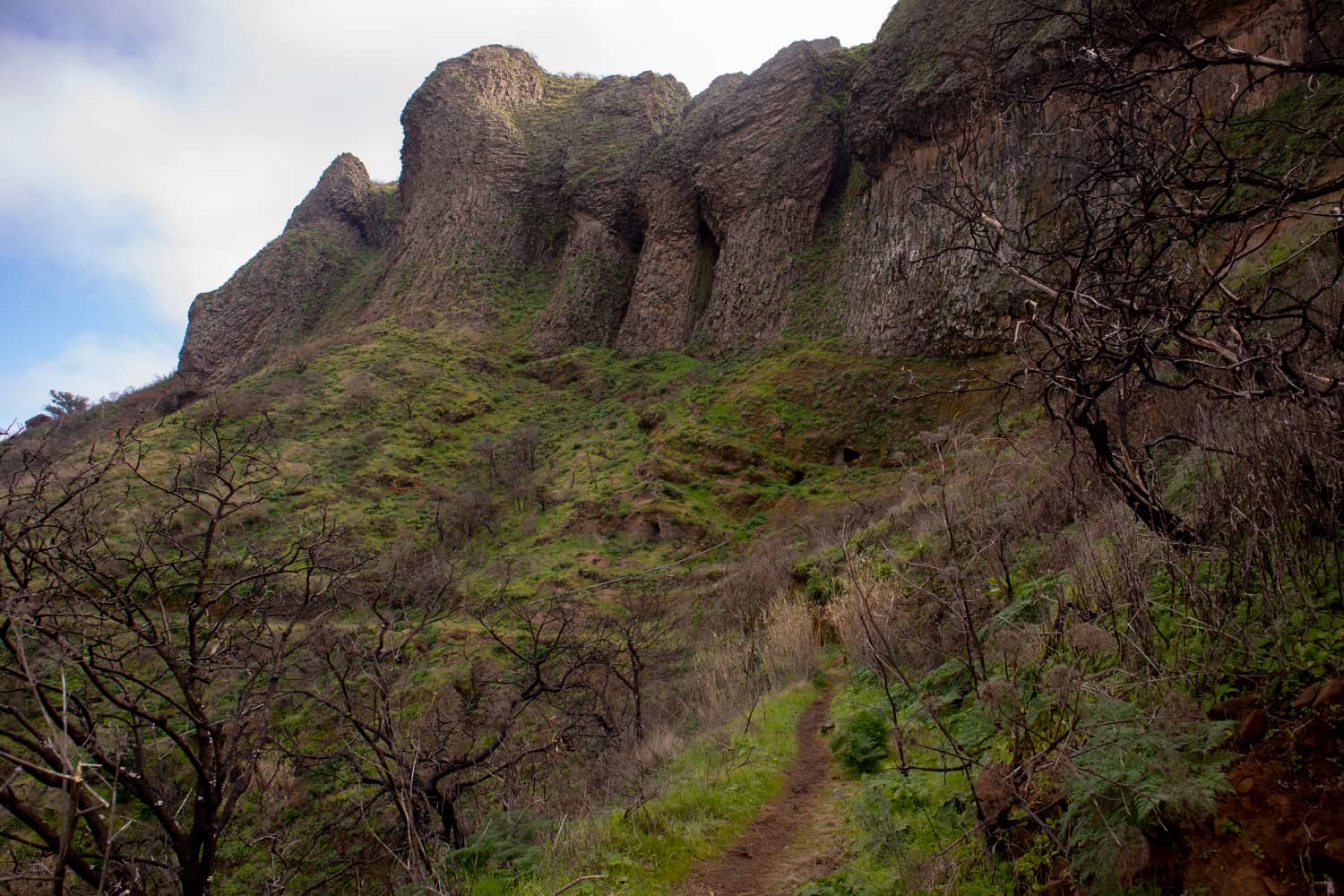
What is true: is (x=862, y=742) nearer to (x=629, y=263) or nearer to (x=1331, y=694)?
(x=1331, y=694)

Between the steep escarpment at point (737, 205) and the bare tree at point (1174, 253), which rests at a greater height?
the steep escarpment at point (737, 205)

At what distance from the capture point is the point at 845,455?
24219 mm

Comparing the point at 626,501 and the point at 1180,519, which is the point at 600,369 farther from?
the point at 1180,519

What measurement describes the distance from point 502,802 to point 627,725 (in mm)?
3350

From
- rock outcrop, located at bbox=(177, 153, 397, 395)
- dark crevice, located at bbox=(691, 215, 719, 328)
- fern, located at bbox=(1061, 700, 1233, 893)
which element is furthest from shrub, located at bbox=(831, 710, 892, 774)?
rock outcrop, located at bbox=(177, 153, 397, 395)

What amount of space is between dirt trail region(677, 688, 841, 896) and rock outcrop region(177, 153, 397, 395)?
46.6m

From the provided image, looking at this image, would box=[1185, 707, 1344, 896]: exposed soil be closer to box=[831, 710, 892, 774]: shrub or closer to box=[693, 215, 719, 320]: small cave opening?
box=[831, 710, 892, 774]: shrub

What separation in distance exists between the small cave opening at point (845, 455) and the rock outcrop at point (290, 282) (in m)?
35.1

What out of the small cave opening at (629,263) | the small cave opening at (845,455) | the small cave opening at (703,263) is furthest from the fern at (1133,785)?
the small cave opening at (629,263)

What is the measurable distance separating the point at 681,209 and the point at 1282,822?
37069mm

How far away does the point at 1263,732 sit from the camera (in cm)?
224

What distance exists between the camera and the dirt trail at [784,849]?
3654mm

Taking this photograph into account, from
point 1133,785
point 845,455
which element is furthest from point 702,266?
point 1133,785

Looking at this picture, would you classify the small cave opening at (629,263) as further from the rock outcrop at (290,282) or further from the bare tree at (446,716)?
the bare tree at (446,716)
